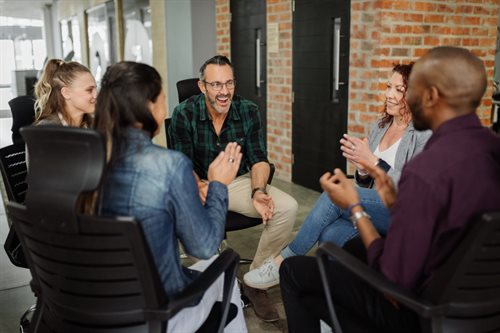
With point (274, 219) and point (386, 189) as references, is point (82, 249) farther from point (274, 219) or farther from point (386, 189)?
point (274, 219)

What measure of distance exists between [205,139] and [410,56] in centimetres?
192

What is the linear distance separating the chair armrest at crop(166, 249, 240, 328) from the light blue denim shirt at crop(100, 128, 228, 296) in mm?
87

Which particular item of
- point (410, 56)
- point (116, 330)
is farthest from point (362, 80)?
point (116, 330)

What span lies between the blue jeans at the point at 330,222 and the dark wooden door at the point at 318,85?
1975 mm

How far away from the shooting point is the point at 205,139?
8.82ft

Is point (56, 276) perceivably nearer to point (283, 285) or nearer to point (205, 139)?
point (283, 285)

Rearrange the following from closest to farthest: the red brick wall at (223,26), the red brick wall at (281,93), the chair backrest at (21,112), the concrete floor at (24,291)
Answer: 1. the concrete floor at (24,291)
2. the chair backrest at (21,112)
3. the red brick wall at (281,93)
4. the red brick wall at (223,26)

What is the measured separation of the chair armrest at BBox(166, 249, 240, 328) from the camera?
50.9 inches

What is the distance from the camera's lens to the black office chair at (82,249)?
116 cm

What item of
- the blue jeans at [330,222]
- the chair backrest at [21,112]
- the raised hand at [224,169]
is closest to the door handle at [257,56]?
the chair backrest at [21,112]

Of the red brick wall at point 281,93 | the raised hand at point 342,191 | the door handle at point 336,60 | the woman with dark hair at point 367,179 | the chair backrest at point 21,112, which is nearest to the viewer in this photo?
the raised hand at point 342,191

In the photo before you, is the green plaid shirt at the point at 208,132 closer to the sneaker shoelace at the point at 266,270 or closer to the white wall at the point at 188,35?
the sneaker shoelace at the point at 266,270

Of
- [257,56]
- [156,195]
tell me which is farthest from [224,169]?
Answer: [257,56]

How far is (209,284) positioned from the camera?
1393 mm
